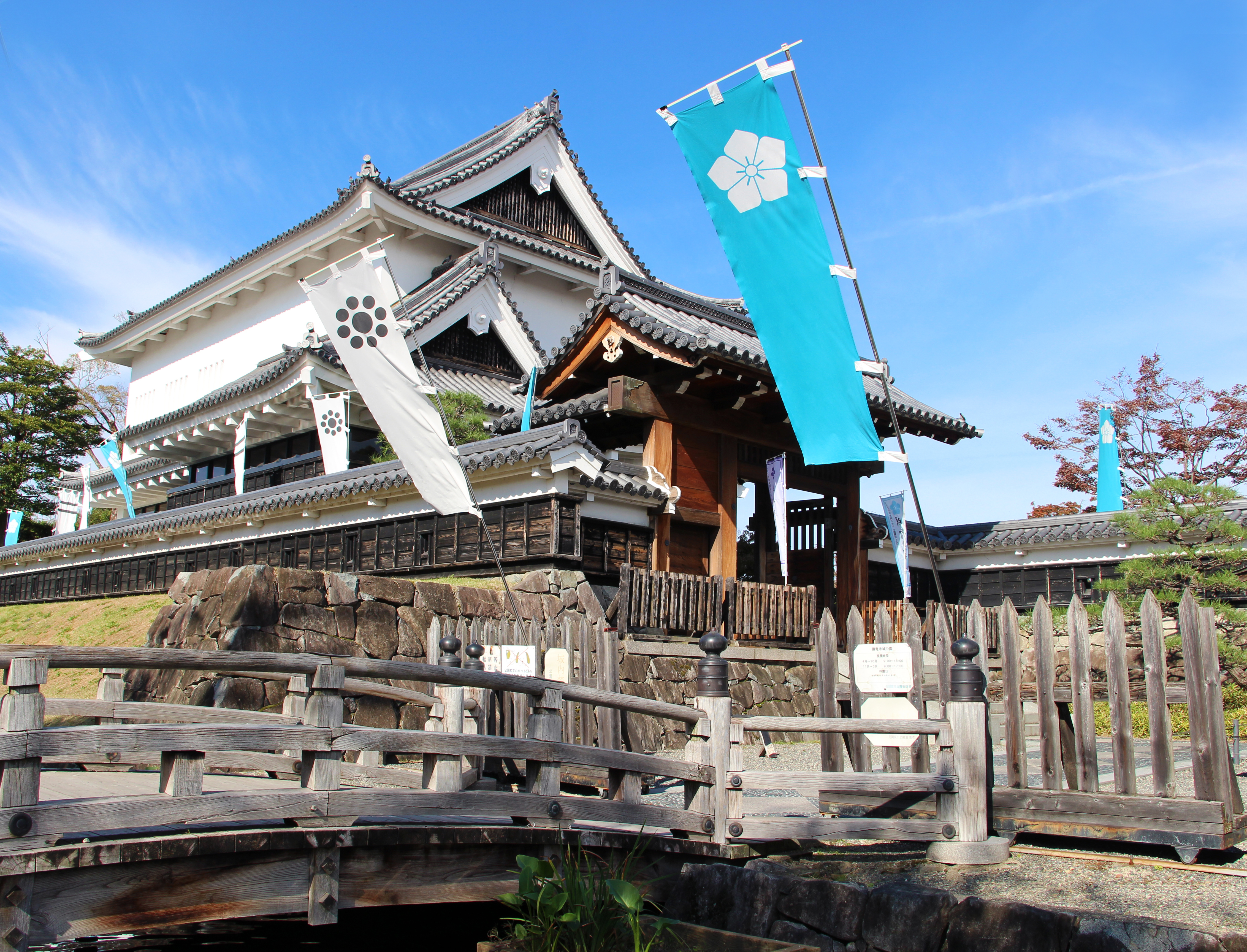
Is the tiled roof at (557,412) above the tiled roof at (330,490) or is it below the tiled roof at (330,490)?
above

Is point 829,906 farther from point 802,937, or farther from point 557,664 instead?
point 557,664

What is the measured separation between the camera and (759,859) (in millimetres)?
5906

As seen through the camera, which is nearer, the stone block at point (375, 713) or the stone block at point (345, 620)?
the stone block at point (375, 713)

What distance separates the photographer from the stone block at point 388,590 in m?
11.3

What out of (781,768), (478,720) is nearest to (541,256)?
(781,768)

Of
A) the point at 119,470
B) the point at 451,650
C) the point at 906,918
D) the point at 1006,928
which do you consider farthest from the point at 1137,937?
the point at 119,470

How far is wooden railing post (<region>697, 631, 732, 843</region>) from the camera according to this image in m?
6.20

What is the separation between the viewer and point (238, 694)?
32.2 feet

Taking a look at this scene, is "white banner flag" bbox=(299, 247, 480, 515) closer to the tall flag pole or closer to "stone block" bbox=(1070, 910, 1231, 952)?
the tall flag pole

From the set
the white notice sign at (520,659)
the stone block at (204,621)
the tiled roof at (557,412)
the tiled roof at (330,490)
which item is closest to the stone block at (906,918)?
the white notice sign at (520,659)

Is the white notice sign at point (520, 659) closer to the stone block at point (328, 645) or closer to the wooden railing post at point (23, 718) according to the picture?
the stone block at point (328, 645)

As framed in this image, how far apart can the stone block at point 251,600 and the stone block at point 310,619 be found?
4.7 inches

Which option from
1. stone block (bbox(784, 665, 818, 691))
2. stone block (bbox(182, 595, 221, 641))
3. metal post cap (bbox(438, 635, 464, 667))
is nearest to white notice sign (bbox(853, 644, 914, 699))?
metal post cap (bbox(438, 635, 464, 667))

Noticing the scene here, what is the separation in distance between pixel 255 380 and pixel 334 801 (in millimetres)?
17276
